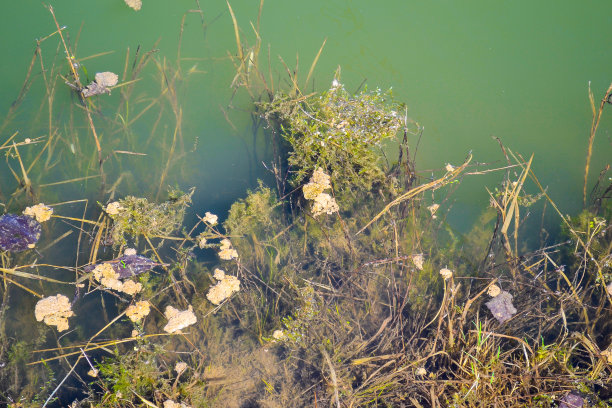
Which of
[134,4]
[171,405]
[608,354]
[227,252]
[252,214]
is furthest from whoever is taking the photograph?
[134,4]

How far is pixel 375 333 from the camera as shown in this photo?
209cm

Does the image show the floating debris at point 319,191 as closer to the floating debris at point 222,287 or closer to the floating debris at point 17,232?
the floating debris at point 222,287

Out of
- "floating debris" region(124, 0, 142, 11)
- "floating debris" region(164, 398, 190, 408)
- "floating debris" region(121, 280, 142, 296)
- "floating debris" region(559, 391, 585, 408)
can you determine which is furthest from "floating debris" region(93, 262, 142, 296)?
"floating debris" region(559, 391, 585, 408)

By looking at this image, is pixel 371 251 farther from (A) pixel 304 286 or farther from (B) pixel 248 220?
(B) pixel 248 220

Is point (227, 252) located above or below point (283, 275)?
above

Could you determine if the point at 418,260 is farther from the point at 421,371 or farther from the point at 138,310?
the point at 138,310

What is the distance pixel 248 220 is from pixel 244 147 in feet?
1.67

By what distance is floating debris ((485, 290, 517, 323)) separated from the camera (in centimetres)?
201

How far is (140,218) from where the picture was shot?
2.07 metres

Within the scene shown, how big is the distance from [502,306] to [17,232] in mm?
2635

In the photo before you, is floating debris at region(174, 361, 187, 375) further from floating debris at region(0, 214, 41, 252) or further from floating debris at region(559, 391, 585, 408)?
floating debris at region(559, 391, 585, 408)

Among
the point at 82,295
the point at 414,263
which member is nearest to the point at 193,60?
the point at 82,295

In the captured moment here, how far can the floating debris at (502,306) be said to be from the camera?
2.01 m

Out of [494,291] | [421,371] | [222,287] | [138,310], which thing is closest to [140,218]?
[138,310]
